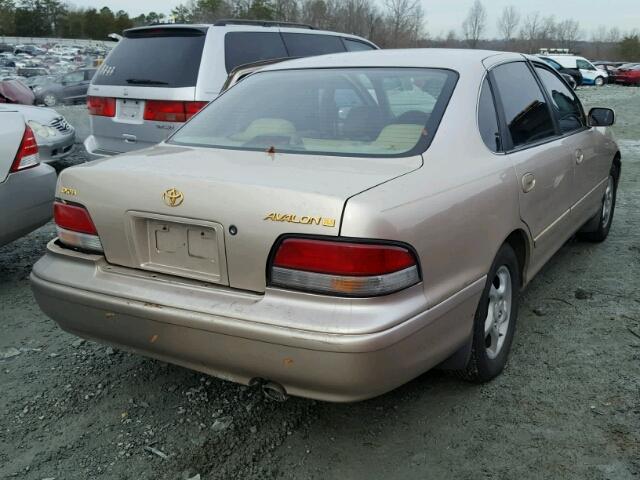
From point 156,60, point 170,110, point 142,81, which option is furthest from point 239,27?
point 170,110

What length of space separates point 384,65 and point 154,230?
60.5 inches

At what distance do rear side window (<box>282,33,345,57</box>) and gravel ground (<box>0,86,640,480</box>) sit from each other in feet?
14.5

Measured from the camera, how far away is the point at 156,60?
6.05m

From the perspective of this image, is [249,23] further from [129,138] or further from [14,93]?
[14,93]

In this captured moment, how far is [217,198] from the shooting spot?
2346 mm

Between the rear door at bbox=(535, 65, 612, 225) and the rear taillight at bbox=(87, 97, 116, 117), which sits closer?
the rear door at bbox=(535, 65, 612, 225)

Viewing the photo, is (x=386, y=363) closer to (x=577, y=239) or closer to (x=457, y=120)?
(x=457, y=120)

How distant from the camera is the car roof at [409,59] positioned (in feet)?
10.6

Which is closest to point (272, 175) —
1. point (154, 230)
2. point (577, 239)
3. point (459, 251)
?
point (154, 230)

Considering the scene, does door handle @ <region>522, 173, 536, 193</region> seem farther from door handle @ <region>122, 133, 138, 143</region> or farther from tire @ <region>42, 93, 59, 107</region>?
tire @ <region>42, 93, 59, 107</region>

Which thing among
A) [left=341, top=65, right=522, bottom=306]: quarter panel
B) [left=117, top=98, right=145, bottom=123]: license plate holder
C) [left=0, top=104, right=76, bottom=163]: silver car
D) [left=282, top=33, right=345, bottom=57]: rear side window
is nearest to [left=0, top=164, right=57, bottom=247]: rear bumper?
[left=117, top=98, right=145, bottom=123]: license plate holder

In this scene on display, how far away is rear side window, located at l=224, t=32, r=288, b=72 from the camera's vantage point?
6.12 m

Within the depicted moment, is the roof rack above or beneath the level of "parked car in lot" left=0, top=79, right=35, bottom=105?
above

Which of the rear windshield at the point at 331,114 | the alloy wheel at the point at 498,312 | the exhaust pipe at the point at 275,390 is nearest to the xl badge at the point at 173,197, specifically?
the rear windshield at the point at 331,114
